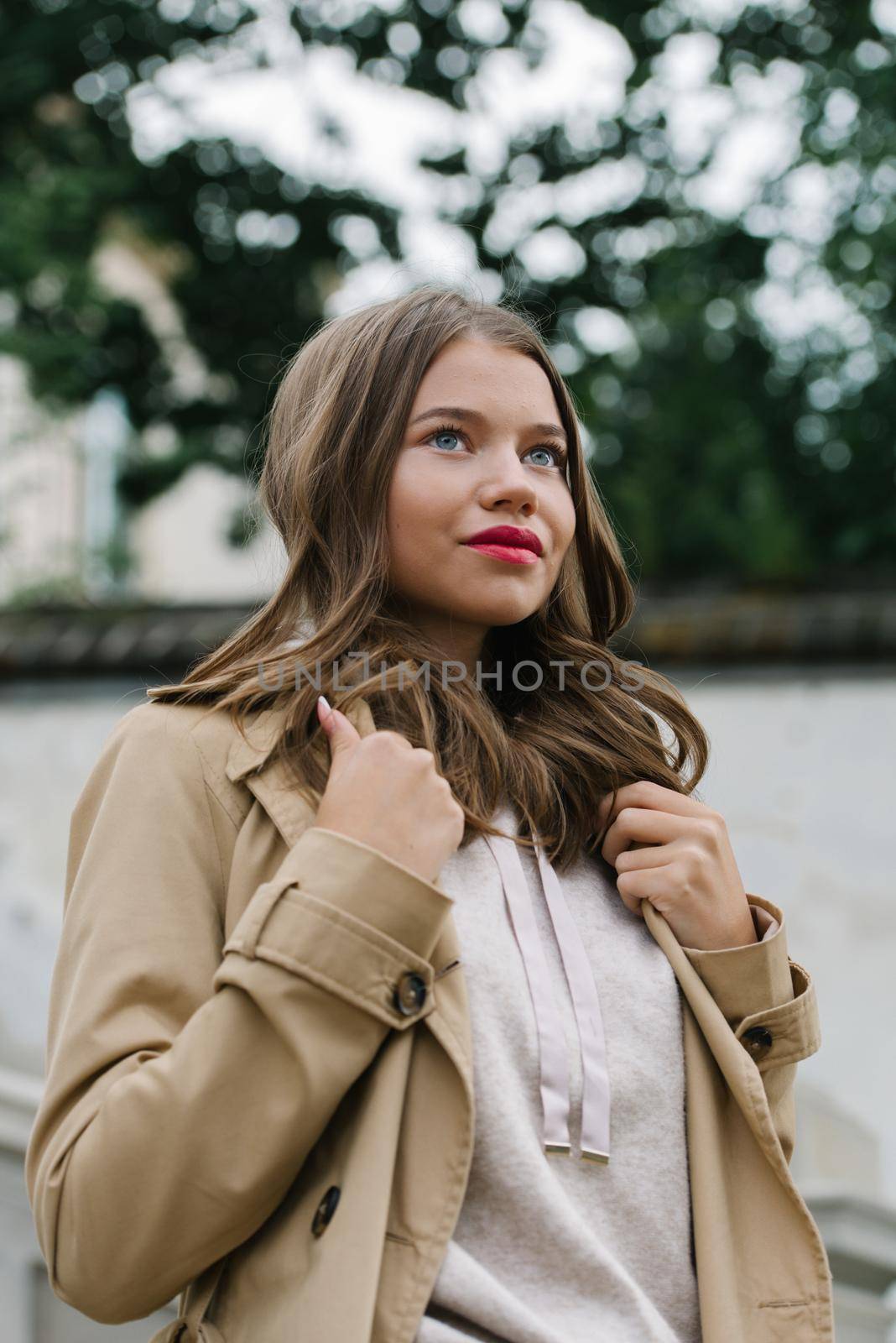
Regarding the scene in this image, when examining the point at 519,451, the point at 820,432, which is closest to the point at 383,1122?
the point at 519,451

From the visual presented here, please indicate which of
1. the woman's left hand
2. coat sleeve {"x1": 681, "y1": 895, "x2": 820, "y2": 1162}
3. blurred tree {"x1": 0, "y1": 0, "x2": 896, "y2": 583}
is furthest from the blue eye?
blurred tree {"x1": 0, "y1": 0, "x2": 896, "y2": 583}

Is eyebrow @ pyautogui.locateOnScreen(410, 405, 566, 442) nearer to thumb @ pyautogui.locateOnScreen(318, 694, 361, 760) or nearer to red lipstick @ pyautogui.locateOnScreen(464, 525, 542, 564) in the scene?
red lipstick @ pyautogui.locateOnScreen(464, 525, 542, 564)

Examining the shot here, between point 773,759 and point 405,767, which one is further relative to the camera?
point 773,759

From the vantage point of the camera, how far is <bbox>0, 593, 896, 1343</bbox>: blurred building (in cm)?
516

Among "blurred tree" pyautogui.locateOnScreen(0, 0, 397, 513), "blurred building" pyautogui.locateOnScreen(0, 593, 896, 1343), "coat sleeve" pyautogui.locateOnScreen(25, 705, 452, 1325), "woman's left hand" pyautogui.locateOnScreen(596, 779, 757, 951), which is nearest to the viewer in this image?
"coat sleeve" pyautogui.locateOnScreen(25, 705, 452, 1325)

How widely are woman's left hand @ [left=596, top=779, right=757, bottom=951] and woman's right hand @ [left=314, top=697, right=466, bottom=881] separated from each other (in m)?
0.26

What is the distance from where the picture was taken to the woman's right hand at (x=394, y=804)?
1.38 m

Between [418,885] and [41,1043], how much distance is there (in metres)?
3.19

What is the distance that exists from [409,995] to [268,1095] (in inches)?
5.8

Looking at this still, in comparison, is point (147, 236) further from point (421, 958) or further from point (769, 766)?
point (421, 958)

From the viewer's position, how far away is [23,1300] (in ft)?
9.14

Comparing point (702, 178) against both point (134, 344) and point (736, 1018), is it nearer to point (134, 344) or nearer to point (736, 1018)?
point (134, 344)

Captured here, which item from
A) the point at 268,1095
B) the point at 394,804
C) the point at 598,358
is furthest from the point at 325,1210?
the point at 598,358

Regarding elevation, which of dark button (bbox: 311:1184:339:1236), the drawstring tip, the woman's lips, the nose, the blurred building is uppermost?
the nose
